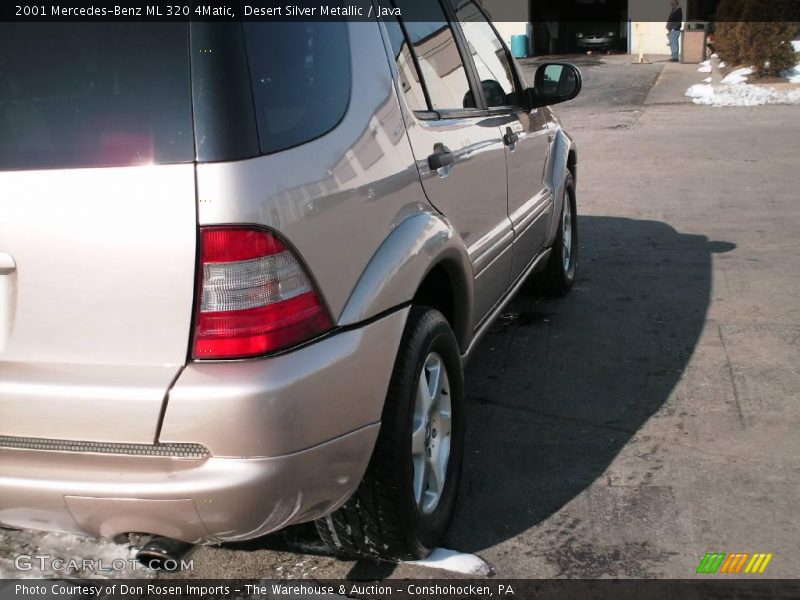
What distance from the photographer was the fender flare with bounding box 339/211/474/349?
256 cm

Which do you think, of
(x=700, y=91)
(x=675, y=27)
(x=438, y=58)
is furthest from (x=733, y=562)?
(x=675, y=27)

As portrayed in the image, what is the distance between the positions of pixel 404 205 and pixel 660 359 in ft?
8.33

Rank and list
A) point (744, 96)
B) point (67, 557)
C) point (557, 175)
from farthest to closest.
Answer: point (744, 96) → point (557, 175) → point (67, 557)

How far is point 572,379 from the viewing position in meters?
4.67

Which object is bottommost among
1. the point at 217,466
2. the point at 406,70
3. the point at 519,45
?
the point at 217,466

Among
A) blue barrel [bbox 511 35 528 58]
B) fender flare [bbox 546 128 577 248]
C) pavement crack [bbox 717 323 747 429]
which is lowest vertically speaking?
pavement crack [bbox 717 323 747 429]

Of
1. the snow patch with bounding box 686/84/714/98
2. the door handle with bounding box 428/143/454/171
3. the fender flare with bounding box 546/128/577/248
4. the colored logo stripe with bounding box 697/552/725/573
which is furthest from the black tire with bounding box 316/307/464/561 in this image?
the snow patch with bounding box 686/84/714/98

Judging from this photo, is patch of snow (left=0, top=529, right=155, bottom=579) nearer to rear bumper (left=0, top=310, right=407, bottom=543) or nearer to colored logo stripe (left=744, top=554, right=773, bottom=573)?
rear bumper (left=0, top=310, right=407, bottom=543)

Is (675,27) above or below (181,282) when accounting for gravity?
above

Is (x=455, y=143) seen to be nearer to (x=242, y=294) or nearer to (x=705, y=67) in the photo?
(x=242, y=294)

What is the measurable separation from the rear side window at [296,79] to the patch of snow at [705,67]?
22.4 m

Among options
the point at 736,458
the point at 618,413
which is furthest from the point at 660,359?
the point at 736,458

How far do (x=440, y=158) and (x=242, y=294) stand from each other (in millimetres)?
1167

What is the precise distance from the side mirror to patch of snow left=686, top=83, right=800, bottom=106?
43.8 ft
